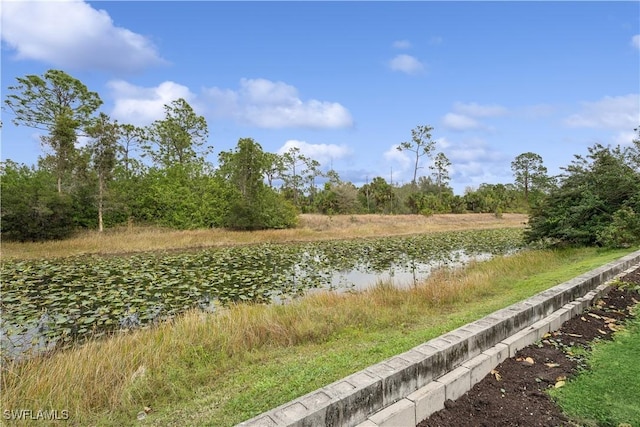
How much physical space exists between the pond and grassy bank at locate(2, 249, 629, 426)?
127 centimetres

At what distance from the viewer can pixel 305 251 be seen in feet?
53.3

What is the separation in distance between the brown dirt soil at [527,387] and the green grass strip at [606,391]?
0.10 meters

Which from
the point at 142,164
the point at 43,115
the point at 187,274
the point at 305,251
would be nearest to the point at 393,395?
the point at 187,274

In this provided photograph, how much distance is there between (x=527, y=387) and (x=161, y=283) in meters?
8.66

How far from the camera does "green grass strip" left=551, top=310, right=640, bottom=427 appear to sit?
7.16 ft

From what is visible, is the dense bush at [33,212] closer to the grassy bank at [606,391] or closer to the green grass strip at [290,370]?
the green grass strip at [290,370]

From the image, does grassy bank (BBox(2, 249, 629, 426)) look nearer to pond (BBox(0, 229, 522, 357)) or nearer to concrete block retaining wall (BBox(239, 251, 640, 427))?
concrete block retaining wall (BBox(239, 251, 640, 427))

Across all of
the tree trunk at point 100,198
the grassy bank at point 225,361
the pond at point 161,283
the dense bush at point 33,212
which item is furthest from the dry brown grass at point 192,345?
the tree trunk at point 100,198

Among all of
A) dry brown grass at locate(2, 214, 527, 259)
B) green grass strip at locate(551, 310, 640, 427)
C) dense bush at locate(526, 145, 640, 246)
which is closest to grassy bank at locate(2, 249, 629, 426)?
green grass strip at locate(551, 310, 640, 427)

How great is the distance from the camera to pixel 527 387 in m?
2.58

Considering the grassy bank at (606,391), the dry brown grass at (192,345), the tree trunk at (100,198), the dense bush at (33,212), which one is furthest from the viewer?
the tree trunk at (100,198)

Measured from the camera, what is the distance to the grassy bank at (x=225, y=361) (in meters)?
2.79

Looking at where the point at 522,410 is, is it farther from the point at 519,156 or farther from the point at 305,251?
the point at 519,156

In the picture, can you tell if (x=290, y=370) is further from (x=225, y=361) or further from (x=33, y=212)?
(x=33, y=212)
